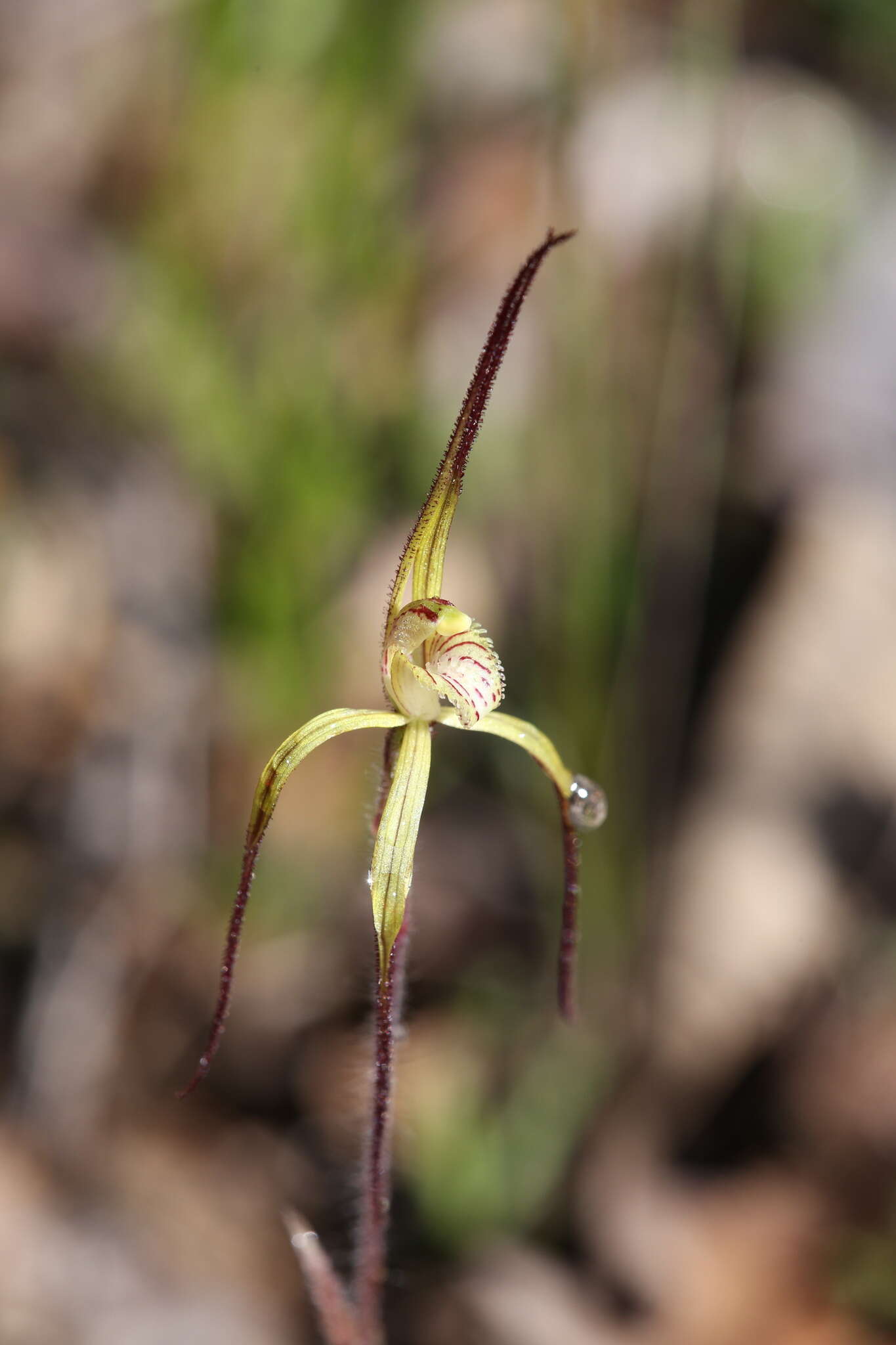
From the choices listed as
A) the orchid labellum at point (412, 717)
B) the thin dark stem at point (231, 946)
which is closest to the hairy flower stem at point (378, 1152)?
A: the orchid labellum at point (412, 717)

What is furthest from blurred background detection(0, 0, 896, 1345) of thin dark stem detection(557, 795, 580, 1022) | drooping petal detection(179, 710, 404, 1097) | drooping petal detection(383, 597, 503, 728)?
drooping petal detection(383, 597, 503, 728)

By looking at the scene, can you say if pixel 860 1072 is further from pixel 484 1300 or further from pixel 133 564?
pixel 133 564

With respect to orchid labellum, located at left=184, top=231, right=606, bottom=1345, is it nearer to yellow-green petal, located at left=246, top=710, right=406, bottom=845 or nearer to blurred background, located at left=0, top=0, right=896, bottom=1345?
yellow-green petal, located at left=246, top=710, right=406, bottom=845

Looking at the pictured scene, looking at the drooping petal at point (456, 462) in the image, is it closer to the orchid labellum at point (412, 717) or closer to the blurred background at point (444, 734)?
the orchid labellum at point (412, 717)

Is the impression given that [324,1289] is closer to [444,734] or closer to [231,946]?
[231,946]

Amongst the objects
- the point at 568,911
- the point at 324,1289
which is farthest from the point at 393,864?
the point at 324,1289

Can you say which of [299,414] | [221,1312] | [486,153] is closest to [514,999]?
[221,1312]

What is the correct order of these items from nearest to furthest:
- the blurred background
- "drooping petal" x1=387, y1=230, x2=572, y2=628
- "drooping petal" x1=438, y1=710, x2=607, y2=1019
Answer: "drooping petal" x1=387, y1=230, x2=572, y2=628 < "drooping petal" x1=438, y1=710, x2=607, y2=1019 < the blurred background

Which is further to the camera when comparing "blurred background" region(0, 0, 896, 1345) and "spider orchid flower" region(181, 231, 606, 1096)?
"blurred background" region(0, 0, 896, 1345)
